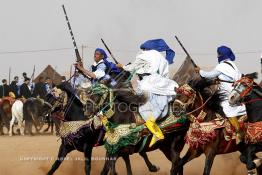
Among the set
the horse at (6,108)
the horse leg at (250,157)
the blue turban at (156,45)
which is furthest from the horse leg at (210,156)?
the horse at (6,108)

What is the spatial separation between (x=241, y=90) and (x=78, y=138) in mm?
3627

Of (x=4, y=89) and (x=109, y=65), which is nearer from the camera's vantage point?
(x=109, y=65)

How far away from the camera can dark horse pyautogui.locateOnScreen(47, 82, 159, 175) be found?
12797mm

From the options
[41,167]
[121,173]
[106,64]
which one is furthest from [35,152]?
[106,64]

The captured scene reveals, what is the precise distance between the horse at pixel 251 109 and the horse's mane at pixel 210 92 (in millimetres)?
797

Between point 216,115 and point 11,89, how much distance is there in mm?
18195

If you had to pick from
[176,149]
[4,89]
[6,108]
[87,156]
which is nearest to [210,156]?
[176,149]

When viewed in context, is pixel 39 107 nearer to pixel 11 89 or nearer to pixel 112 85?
pixel 11 89

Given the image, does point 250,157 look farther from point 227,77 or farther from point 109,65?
point 109,65

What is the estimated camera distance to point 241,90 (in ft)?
34.9

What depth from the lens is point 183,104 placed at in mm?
11492

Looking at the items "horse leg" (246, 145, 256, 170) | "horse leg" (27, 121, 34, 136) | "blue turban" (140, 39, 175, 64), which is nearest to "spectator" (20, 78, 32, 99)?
"horse leg" (27, 121, 34, 136)

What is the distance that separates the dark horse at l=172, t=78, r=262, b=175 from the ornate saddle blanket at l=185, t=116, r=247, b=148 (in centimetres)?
4

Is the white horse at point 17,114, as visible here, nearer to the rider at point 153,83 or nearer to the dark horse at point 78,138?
the dark horse at point 78,138
